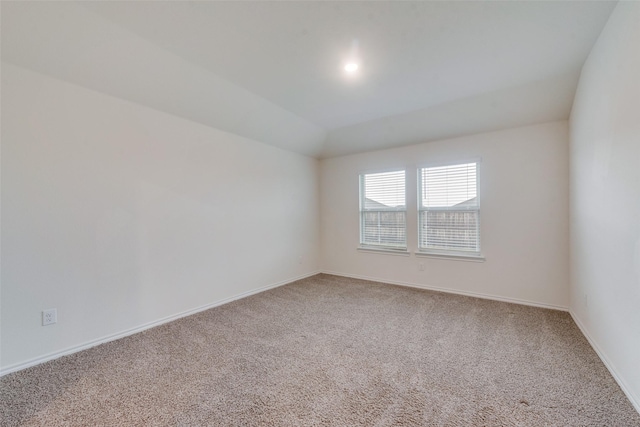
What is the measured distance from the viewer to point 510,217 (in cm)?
339

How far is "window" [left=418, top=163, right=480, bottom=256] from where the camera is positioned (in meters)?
3.68

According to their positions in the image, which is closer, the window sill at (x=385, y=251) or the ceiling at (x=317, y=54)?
the ceiling at (x=317, y=54)

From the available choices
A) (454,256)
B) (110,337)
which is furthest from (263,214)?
(454,256)

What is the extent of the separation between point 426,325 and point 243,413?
1966 mm

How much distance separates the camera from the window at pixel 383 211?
4289 millimetres

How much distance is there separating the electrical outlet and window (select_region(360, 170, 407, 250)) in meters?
3.87

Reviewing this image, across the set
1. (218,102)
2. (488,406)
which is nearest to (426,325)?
(488,406)

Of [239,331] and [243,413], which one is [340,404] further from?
[239,331]

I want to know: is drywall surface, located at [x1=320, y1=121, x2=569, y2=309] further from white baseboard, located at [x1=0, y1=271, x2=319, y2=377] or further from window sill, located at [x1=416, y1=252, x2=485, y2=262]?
white baseboard, located at [x1=0, y1=271, x2=319, y2=377]

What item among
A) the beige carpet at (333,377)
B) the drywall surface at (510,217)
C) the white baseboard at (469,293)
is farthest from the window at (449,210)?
the beige carpet at (333,377)

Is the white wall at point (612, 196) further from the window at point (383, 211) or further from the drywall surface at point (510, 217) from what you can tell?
the window at point (383, 211)

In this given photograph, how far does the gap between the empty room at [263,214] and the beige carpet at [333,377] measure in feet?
0.06

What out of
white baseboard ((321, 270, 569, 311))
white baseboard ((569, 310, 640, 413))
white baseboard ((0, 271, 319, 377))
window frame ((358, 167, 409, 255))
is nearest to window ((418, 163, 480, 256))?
window frame ((358, 167, 409, 255))

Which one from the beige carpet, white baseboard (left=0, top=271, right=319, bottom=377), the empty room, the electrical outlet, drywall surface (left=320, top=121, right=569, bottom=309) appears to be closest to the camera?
the beige carpet
